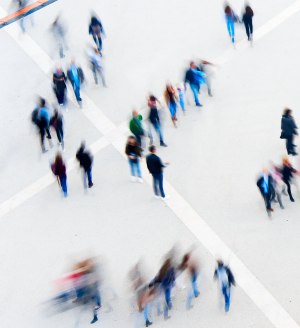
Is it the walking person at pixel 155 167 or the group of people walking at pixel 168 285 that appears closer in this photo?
the group of people walking at pixel 168 285

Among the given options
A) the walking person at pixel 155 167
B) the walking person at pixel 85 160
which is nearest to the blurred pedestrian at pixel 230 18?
the walking person at pixel 155 167

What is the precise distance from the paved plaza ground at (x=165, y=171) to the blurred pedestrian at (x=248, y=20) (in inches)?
14.3

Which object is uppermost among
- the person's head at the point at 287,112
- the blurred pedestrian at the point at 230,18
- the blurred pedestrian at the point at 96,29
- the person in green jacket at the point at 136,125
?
the blurred pedestrian at the point at 96,29

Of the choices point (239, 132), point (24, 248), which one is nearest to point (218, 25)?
point (239, 132)

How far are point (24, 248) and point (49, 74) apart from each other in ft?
19.9

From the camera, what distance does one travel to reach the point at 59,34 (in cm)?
1347

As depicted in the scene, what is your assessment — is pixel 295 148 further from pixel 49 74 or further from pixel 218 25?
pixel 49 74

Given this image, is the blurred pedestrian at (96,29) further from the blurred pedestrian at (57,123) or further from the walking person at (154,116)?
the walking person at (154,116)

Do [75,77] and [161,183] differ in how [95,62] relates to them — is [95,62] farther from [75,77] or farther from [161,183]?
[161,183]

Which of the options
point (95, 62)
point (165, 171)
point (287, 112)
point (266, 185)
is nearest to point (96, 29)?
point (95, 62)

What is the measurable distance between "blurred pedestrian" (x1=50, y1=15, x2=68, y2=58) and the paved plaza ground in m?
0.24

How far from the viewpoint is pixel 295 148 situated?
1029 cm

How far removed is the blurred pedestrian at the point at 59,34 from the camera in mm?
13373

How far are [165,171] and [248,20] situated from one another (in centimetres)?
569
